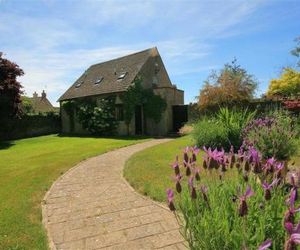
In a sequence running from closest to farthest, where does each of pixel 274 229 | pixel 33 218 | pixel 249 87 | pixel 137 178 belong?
pixel 274 229 < pixel 33 218 < pixel 137 178 < pixel 249 87

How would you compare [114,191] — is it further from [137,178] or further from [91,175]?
[91,175]

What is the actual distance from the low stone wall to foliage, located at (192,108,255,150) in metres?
16.9

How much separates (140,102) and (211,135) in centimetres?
1156

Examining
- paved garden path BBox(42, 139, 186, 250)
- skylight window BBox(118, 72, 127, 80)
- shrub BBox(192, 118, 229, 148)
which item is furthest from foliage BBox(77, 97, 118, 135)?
paved garden path BBox(42, 139, 186, 250)

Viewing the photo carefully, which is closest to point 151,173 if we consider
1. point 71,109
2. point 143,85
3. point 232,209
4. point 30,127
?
point 232,209

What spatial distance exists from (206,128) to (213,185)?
940 centimetres

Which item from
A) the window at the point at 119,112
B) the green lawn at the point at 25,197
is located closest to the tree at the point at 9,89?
the window at the point at 119,112

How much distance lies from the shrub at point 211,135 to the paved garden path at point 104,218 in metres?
4.70

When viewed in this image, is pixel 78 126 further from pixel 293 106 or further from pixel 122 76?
pixel 293 106

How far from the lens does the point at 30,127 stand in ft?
93.7

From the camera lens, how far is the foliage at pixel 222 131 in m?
12.4

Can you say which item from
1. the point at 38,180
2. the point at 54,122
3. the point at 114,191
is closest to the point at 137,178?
the point at 114,191

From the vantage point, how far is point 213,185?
3701 millimetres

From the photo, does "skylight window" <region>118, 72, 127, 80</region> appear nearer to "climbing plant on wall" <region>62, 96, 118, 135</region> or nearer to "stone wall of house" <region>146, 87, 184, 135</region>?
"climbing plant on wall" <region>62, 96, 118, 135</region>
